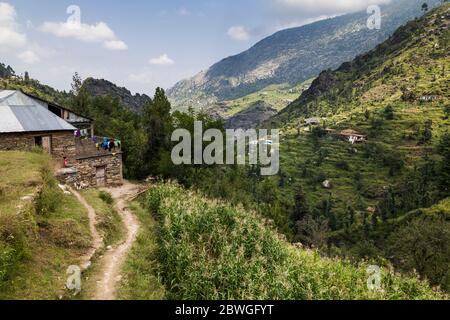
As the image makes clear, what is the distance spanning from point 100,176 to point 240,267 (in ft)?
73.1

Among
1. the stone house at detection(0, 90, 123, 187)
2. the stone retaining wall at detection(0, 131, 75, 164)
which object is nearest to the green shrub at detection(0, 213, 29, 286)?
the stone house at detection(0, 90, 123, 187)

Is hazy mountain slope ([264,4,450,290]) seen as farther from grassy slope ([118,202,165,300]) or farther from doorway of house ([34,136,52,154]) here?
doorway of house ([34,136,52,154])

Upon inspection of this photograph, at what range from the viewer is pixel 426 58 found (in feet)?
616

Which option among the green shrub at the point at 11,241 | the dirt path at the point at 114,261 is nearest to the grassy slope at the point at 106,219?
the dirt path at the point at 114,261

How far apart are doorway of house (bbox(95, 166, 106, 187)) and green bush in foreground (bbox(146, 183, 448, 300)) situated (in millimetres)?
13072

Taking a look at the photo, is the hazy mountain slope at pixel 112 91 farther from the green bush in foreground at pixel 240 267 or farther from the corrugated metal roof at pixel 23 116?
the green bush in foreground at pixel 240 267

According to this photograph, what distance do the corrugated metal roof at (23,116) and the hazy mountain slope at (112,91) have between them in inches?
4938

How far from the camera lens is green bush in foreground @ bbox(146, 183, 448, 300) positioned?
15484 millimetres

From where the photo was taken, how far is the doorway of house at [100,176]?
3450 centimetres

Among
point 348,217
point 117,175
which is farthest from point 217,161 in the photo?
point 348,217

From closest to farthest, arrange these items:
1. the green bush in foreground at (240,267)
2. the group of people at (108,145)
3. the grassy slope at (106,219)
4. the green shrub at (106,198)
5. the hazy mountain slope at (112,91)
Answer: the green bush in foreground at (240,267), the grassy slope at (106,219), the green shrub at (106,198), the group of people at (108,145), the hazy mountain slope at (112,91)

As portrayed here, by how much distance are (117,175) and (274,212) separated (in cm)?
2628

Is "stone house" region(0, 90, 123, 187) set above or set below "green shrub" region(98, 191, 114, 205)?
above
